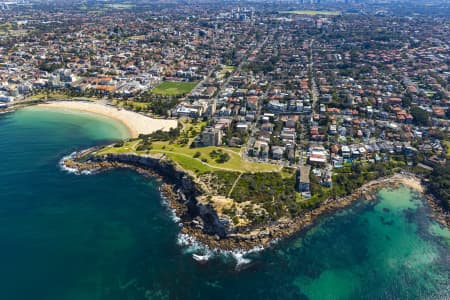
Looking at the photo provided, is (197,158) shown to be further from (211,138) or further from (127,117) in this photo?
(127,117)

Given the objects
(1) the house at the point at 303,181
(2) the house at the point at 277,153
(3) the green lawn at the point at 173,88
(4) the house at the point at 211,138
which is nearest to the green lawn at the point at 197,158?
(4) the house at the point at 211,138

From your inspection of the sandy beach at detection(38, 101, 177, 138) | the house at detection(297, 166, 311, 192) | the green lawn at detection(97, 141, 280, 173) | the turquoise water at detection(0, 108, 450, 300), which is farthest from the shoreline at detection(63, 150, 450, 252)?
the sandy beach at detection(38, 101, 177, 138)

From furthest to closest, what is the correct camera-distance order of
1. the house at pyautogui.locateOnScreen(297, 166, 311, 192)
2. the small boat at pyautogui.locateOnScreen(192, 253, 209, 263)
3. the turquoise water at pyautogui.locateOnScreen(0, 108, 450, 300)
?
the house at pyautogui.locateOnScreen(297, 166, 311, 192), the small boat at pyautogui.locateOnScreen(192, 253, 209, 263), the turquoise water at pyautogui.locateOnScreen(0, 108, 450, 300)

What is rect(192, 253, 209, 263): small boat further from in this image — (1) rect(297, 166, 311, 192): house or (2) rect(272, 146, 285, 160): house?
(2) rect(272, 146, 285, 160): house

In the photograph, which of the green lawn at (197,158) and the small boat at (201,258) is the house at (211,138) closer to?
the green lawn at (197,158)

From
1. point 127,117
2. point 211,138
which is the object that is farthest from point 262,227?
point 127,117

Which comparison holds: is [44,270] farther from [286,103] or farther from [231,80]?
[231,80]
